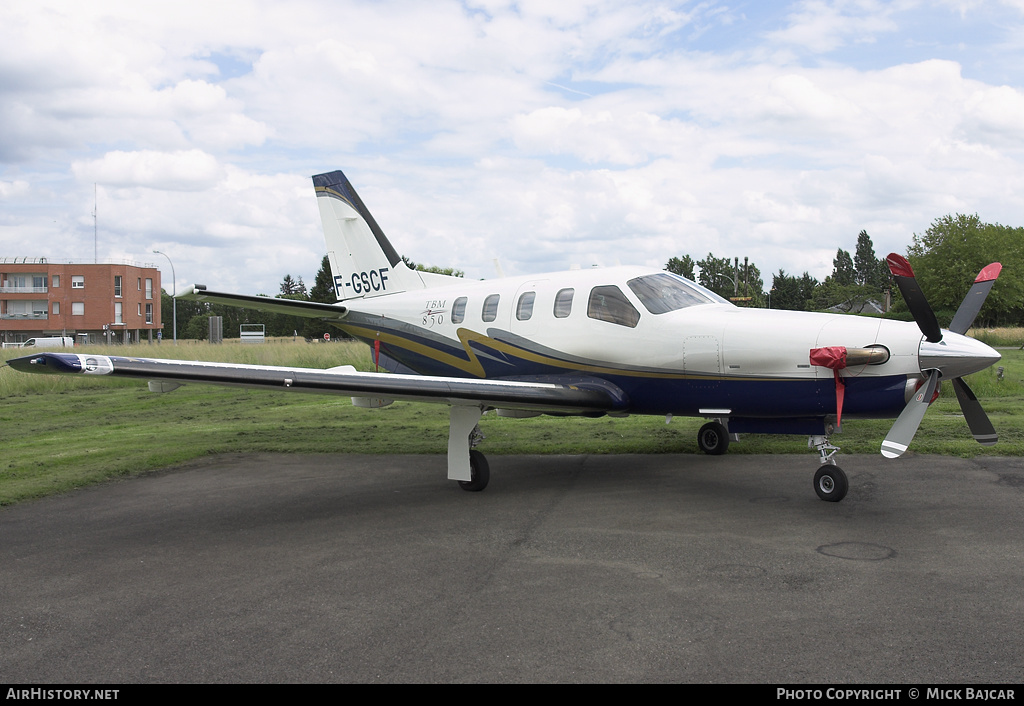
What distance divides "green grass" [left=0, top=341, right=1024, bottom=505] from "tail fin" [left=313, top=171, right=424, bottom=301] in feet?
9.00

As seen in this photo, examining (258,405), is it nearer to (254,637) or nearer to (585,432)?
(585,432)

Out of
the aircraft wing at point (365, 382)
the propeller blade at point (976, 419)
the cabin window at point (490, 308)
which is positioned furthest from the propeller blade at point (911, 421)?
the cabin window at point (490, 308)

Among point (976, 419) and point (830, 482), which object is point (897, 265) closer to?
point (976, 419)

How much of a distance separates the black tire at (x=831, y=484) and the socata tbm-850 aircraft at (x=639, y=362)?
2 cm

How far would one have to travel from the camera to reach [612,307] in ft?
29.9

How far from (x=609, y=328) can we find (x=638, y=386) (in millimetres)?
799

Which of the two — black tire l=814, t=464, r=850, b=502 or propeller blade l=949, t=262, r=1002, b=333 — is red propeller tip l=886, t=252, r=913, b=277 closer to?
propeller blade l=949, t=262, r=1002, b=333

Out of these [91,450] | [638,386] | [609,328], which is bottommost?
[91,450]

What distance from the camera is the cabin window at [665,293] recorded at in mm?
8844

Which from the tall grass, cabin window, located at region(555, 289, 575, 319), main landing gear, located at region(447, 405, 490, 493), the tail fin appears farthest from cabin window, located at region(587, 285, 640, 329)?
the tall grass

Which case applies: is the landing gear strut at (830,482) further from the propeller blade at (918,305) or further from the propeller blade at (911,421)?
the propeller blade at (918,305)

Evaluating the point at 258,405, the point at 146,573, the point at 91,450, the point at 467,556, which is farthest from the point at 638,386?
the point at 258,405

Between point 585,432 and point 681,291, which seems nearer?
point 681,291

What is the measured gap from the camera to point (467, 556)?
6164 mm
